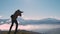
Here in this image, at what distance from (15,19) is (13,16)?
35 centimetres

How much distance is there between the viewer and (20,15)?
1706cm

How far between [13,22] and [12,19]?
30 centimetres

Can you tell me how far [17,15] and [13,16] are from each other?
0.43 meters

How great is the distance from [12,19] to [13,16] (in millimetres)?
399

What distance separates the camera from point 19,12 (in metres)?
17.0

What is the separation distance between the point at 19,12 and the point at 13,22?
1.24 meters

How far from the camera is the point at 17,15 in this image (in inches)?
681

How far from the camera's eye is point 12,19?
17750 millimetres

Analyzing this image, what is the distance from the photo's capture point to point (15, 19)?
17625 millimetres

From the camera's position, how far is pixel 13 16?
57.4 ft

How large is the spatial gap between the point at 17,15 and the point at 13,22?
0.84 m

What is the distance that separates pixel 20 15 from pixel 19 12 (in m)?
0.28

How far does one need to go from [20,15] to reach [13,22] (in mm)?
1108
